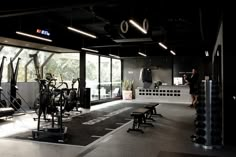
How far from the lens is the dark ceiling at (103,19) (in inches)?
195

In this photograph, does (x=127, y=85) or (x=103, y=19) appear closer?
(x=103, y=19)

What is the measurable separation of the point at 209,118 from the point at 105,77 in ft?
33.3

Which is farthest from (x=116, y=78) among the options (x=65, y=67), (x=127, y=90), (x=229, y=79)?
(x=229, y=79)

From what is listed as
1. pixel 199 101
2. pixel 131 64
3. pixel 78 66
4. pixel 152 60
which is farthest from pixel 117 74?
pixel 199 101

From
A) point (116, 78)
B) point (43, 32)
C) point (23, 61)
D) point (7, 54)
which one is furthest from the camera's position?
point (116, 78)

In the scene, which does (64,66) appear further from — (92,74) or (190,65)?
(190,65)

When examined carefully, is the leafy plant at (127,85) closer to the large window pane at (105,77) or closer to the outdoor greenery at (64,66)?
the large window pane at (105,77)

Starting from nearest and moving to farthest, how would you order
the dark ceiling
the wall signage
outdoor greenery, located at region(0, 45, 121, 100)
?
1. the dark ceiling
2. the wall signage
3. outdoor greenery, located at region(0, 45, 121, 100)

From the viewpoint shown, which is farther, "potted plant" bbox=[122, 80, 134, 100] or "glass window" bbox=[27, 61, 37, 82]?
"potted plant" bbox=[122, 80, 134, 100]

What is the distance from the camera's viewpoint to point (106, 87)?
14.8 m

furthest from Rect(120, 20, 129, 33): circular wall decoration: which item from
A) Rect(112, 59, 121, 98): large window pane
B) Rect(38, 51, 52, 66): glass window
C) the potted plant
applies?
Rect(112, 59, 121, 98): large window pane

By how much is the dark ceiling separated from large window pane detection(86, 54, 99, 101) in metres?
1.18

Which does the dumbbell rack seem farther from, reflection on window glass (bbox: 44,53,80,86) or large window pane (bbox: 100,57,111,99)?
large window pane (bbox: 100,57,111,99)

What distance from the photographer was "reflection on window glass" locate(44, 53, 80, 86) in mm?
12477
